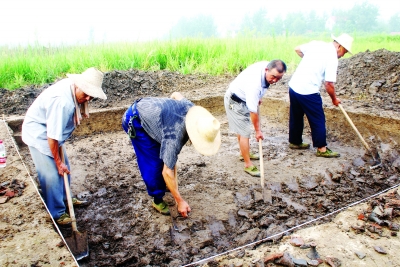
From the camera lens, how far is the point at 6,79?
6.79 metres

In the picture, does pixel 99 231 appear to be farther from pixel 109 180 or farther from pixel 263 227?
pixel 263 227

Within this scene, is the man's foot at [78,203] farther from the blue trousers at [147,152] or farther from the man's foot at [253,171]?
the man's foot at [253,171]

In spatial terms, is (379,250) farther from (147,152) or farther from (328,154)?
(328,154)

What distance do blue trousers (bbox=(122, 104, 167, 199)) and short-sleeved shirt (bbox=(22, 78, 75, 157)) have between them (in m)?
0.49

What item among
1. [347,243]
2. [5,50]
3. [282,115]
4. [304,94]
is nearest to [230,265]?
[347,243]

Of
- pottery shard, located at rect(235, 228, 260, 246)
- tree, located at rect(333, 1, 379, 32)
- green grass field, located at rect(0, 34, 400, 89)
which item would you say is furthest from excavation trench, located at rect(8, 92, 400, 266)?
tree, located at rect(333, 1, 379, 32)

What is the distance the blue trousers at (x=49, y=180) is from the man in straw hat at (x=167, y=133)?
0.78 m

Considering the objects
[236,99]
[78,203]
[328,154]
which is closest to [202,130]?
[236,99]

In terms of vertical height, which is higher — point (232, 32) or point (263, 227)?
point (232, 32)

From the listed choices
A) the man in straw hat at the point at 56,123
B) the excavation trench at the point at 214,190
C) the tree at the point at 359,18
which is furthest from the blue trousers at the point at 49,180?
the tree at the point at 359,18

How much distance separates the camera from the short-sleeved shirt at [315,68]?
402 cm

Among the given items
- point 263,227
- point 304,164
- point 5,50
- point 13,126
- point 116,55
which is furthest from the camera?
point 5,50

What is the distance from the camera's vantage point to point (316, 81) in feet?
13.8

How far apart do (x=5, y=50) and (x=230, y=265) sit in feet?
28.3
